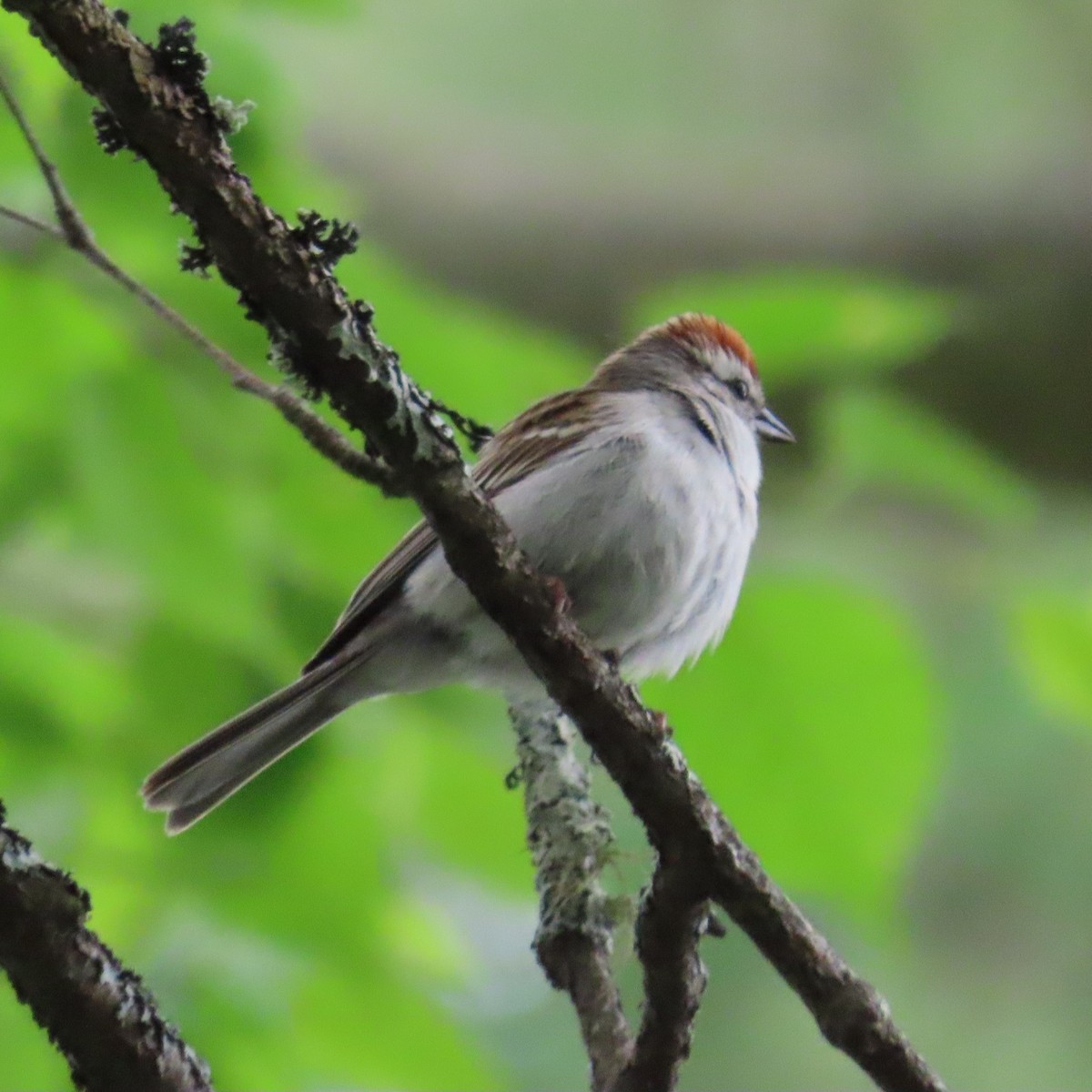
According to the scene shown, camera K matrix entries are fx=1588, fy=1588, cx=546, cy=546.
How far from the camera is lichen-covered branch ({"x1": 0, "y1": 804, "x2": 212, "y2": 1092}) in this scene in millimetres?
1594

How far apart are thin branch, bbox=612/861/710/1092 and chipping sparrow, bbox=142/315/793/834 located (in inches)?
32.9

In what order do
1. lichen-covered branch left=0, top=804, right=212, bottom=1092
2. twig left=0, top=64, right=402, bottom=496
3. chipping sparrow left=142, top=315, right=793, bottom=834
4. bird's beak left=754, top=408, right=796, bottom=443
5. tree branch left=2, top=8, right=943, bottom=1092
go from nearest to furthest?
1. tree branch left=2, top=8, right=943, bottom=1092
2. lichen-covered branch left=0, top=804, right=212, bottom=1092
3. twig left=0, top=64, right=402, bottom=496
4. chipping sparrow left=142, top=315, right=793, bottom=834
5. bird's beak left=754, top=408, right=796, bottom=443

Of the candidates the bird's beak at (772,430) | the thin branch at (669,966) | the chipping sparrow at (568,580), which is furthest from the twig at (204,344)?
the bird's beak at (772,430)

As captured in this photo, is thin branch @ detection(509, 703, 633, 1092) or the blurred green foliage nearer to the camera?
thin branch @ detection(509, 703, 633, 1092)

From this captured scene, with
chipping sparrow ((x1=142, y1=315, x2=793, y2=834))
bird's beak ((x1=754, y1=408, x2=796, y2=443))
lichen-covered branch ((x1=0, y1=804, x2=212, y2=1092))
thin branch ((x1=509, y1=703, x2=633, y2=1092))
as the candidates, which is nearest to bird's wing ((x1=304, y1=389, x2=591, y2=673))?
chipping sparrow ((x1=142, y1=315, x2=793, y2=834))

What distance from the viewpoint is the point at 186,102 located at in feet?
4.59

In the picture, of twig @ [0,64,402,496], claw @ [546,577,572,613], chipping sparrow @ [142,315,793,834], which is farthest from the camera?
chipping sparrow @ [142,315,793,834]

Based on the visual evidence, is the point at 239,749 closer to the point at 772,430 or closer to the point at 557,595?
the point at 557,595

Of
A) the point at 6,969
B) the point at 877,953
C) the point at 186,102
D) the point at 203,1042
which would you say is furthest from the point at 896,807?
the point at 186,102

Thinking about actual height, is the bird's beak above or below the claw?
above

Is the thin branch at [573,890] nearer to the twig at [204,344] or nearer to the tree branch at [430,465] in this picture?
the tree branch at [430,465]

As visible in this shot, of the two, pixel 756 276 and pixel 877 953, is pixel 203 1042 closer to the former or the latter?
pixel 877 953

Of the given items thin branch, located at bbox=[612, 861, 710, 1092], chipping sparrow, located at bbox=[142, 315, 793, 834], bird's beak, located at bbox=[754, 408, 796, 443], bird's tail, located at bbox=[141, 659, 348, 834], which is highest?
bird's beak, located at bbox=[754, 408, 796, 443]

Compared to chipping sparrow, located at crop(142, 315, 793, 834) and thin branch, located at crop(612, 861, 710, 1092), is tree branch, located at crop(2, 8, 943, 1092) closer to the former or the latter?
thin branch, located at crop(612, 861, 710, 1092)
